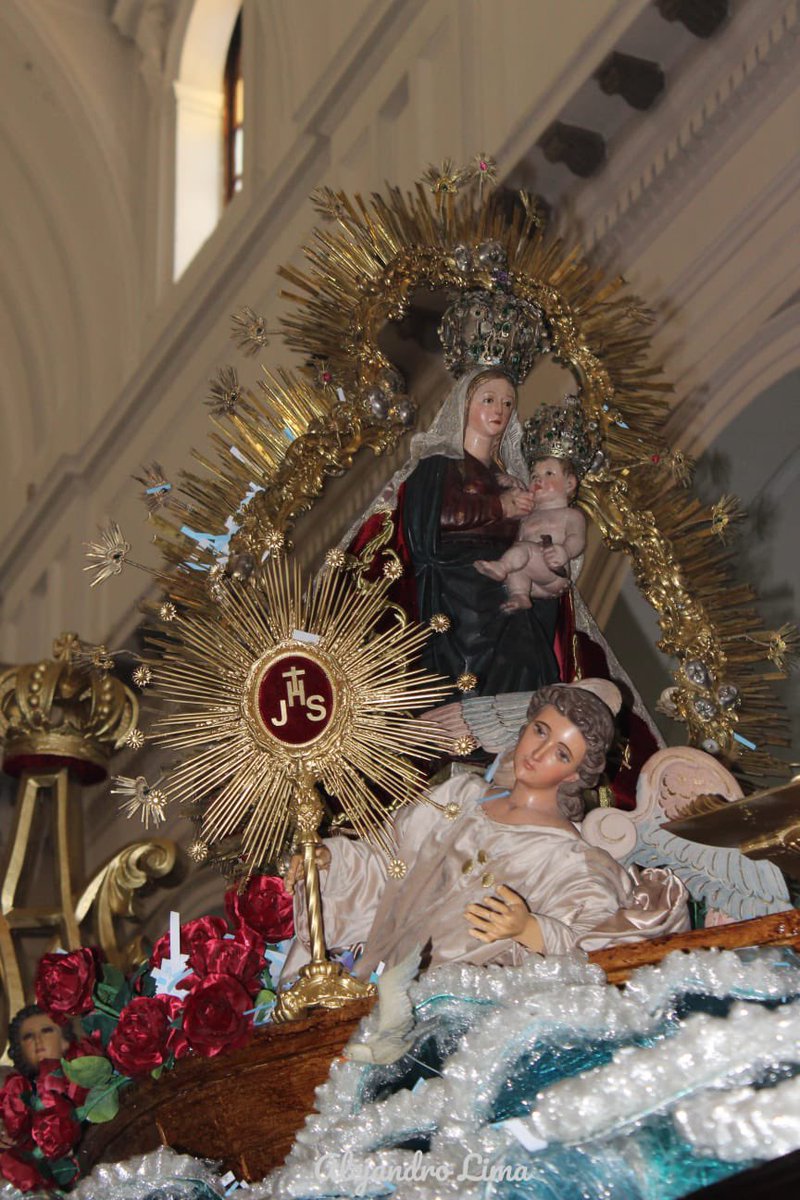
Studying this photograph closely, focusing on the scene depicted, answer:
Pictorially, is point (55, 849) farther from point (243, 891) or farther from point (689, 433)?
point (689, 433)

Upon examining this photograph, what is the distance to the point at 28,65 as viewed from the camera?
8.59m

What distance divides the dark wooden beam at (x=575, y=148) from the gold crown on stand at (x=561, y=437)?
1.54 meters

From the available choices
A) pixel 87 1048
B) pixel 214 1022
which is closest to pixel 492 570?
pixel 214 1022

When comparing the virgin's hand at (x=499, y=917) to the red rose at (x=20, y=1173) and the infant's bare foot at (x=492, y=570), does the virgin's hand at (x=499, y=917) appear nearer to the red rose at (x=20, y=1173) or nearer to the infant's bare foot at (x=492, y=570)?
the infant's bare foot at (x=492, y=570)

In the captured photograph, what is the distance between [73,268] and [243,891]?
5.38 metres

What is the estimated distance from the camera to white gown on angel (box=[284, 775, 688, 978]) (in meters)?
A: 3.33

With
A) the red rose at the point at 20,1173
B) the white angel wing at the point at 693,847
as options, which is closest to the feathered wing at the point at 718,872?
→ the white angel wing at the point at 693,847

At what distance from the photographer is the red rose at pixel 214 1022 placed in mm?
3352

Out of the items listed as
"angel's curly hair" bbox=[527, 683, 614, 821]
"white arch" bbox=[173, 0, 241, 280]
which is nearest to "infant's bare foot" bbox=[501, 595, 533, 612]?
"angel's curly hair" bbox=[527, 683, 614, 821]

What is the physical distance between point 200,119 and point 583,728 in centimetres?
539

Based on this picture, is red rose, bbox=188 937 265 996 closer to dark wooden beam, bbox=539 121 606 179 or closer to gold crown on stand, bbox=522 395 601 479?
gold crown on stand, bbox=522 395 601 479

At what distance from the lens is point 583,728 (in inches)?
140

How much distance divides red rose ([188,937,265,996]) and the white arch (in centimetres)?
500

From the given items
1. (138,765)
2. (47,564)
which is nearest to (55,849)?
(138,765)
